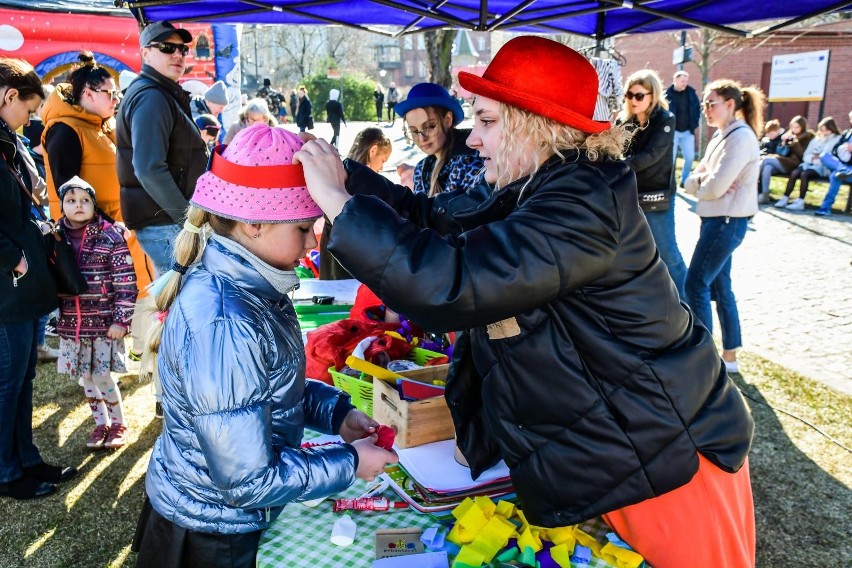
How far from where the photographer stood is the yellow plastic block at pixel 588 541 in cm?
169

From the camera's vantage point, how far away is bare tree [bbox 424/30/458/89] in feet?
24.1

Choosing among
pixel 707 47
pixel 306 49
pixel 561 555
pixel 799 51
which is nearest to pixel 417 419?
pixel 561 555

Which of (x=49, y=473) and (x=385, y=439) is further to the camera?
(x=49, y=473)

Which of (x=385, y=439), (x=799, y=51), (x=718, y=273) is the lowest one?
(x=718, y=273)

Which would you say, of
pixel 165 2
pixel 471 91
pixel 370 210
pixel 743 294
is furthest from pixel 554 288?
pixel 743 294

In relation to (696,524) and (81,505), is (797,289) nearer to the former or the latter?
(696,524)

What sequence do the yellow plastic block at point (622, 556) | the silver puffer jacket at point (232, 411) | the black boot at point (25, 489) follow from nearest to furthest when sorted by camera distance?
the silver puffer jacket at point (232, 411) → the yellow plastic block at point (622, 556) → the black boot at point (25, 489)

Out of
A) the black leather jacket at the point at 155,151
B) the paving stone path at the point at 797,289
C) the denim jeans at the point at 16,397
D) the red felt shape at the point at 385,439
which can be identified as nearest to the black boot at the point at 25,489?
A: the denim jeans at the point at 16,397

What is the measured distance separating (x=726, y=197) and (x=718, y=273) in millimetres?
579

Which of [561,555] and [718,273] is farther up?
[561,555]

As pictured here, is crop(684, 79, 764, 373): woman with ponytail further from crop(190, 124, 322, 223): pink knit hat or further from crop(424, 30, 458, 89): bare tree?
crop(190, 124, 322, 223): pink knit hat

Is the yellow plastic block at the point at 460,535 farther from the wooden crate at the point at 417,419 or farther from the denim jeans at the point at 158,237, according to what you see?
the denim jeans at the point at 158,237

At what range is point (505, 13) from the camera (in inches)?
151

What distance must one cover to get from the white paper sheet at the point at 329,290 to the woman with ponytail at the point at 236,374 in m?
2.62
